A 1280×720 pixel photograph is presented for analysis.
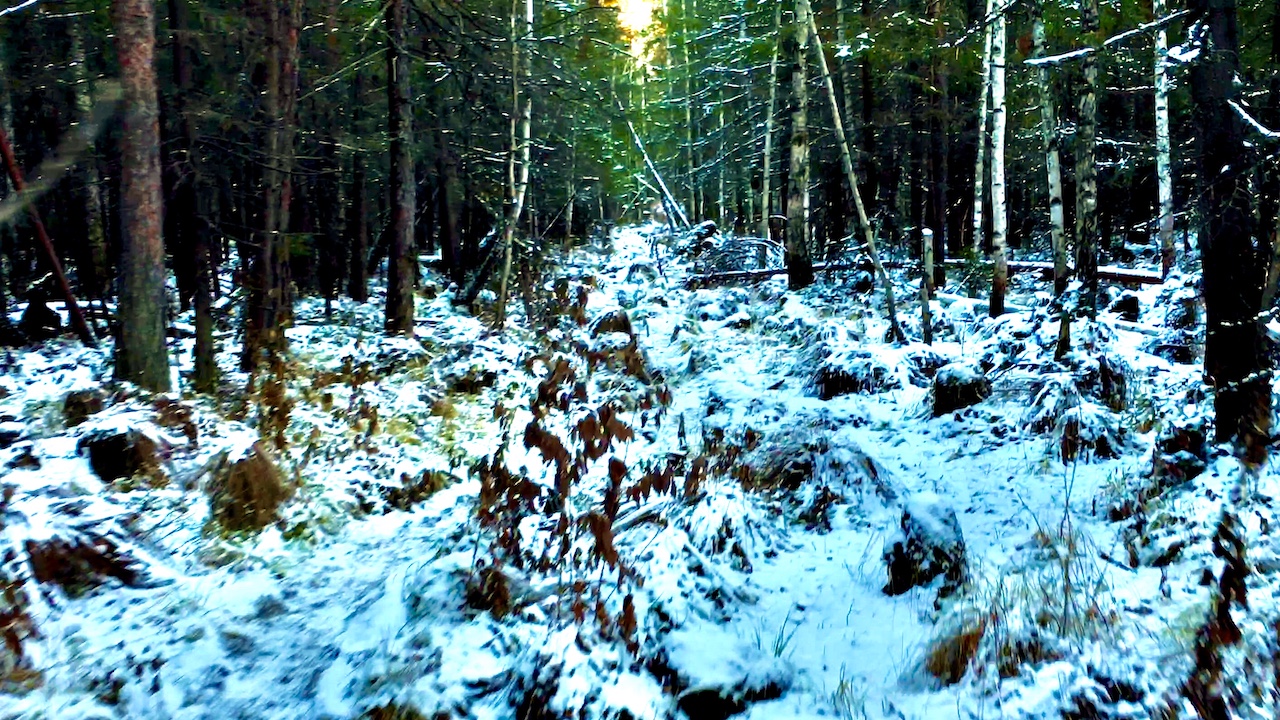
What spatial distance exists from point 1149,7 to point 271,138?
1597cm

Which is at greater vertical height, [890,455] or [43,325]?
[43,325]

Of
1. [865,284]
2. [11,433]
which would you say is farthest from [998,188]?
[11,433]

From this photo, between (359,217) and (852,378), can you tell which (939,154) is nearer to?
(852,378)

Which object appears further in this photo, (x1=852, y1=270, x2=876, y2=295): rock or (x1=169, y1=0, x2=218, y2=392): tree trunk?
(x1=852, y1=270, x2=876, y2=295): rock

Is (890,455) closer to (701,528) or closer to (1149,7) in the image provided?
(701,528)

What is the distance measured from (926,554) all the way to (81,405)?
645 cm

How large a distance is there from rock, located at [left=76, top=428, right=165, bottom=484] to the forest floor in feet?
0.05

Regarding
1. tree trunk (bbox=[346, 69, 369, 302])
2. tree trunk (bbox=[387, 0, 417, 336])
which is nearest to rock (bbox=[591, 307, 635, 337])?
tree trunk (bbox=[387, 0, 417, 336])

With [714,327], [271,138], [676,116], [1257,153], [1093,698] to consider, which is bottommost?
[1093,698]

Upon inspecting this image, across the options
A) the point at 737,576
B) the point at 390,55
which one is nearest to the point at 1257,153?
the point at 737,576

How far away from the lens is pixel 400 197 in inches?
471

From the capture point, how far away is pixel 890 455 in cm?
790

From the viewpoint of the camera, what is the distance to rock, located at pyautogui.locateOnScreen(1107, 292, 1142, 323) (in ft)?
41.5

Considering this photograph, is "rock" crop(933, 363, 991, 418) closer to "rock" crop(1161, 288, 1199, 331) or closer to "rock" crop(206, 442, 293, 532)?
"rock" crop(1161, 288, 1199, 331)
